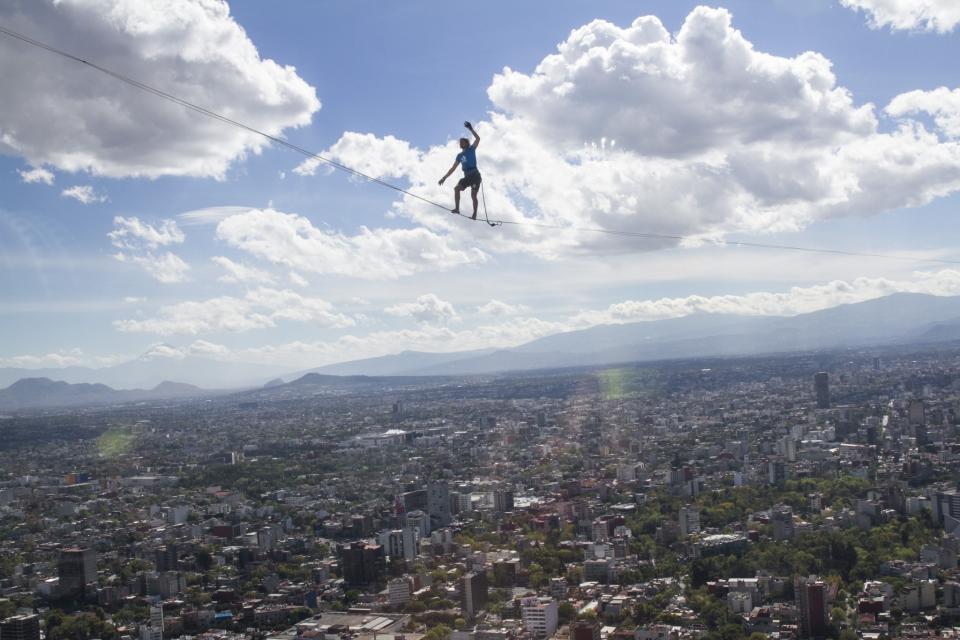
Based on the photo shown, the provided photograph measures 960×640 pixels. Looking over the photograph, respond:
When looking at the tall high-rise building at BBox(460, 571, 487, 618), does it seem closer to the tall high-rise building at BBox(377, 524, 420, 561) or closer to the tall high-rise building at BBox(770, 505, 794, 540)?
the tall high-rise building at BBox(377, 524, 420, 561)

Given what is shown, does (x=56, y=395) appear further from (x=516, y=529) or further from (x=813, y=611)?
(x=813, y=611)

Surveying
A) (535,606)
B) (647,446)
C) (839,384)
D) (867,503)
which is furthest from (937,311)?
(535,606)

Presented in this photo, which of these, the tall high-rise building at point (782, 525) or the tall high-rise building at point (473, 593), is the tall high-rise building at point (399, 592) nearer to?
the tall high-rise building at point (473, 593)

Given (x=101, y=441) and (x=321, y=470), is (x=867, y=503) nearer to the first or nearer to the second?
(x=321, y=470)

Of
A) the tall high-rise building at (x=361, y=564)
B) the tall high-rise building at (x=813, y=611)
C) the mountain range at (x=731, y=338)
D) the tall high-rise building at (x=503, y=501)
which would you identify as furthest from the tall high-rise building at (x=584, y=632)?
the mountain range at (x=731, y=338)

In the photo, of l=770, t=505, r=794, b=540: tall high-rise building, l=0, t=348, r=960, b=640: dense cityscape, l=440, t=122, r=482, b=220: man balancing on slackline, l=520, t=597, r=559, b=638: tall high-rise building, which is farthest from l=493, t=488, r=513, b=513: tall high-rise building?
l=440, t=122, r=482, b=220: man balancing on slackline

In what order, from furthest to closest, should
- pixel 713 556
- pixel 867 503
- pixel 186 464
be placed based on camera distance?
pixel 186 464
pixel 867 503
pixel 713 556
